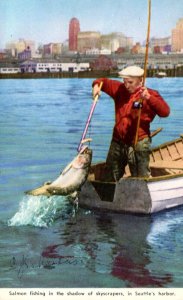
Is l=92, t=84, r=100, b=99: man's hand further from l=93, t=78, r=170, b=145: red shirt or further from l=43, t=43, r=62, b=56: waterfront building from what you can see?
l=43, t=43, r=62, b=56: waterfront building

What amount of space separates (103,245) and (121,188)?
0.81 m

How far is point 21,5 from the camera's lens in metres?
5.98

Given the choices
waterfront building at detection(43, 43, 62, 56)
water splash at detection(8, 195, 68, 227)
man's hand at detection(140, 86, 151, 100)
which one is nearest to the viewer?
man's hand at detection(140, 86, 151, 100)

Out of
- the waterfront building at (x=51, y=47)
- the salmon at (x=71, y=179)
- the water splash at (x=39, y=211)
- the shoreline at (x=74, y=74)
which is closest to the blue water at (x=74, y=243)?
the water splash at (x=39, y=211)

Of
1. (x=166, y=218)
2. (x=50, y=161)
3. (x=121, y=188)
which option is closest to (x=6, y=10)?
(x=121, y=188)

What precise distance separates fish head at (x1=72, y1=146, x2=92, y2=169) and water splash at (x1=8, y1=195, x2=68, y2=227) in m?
0.64

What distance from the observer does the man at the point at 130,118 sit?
4.98 m

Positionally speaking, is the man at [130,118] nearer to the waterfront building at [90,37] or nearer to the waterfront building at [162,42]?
the waterfront building at [90,37]

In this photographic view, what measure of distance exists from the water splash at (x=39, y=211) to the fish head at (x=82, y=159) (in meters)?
0.64

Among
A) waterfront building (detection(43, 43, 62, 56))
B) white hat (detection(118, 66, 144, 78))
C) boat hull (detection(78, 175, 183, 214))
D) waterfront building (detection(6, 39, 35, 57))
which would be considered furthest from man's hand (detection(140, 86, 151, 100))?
waterfront building (detection(43, 43, 62, 56))

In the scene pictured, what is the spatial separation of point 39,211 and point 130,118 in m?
1.19

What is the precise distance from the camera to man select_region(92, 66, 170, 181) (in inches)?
196
